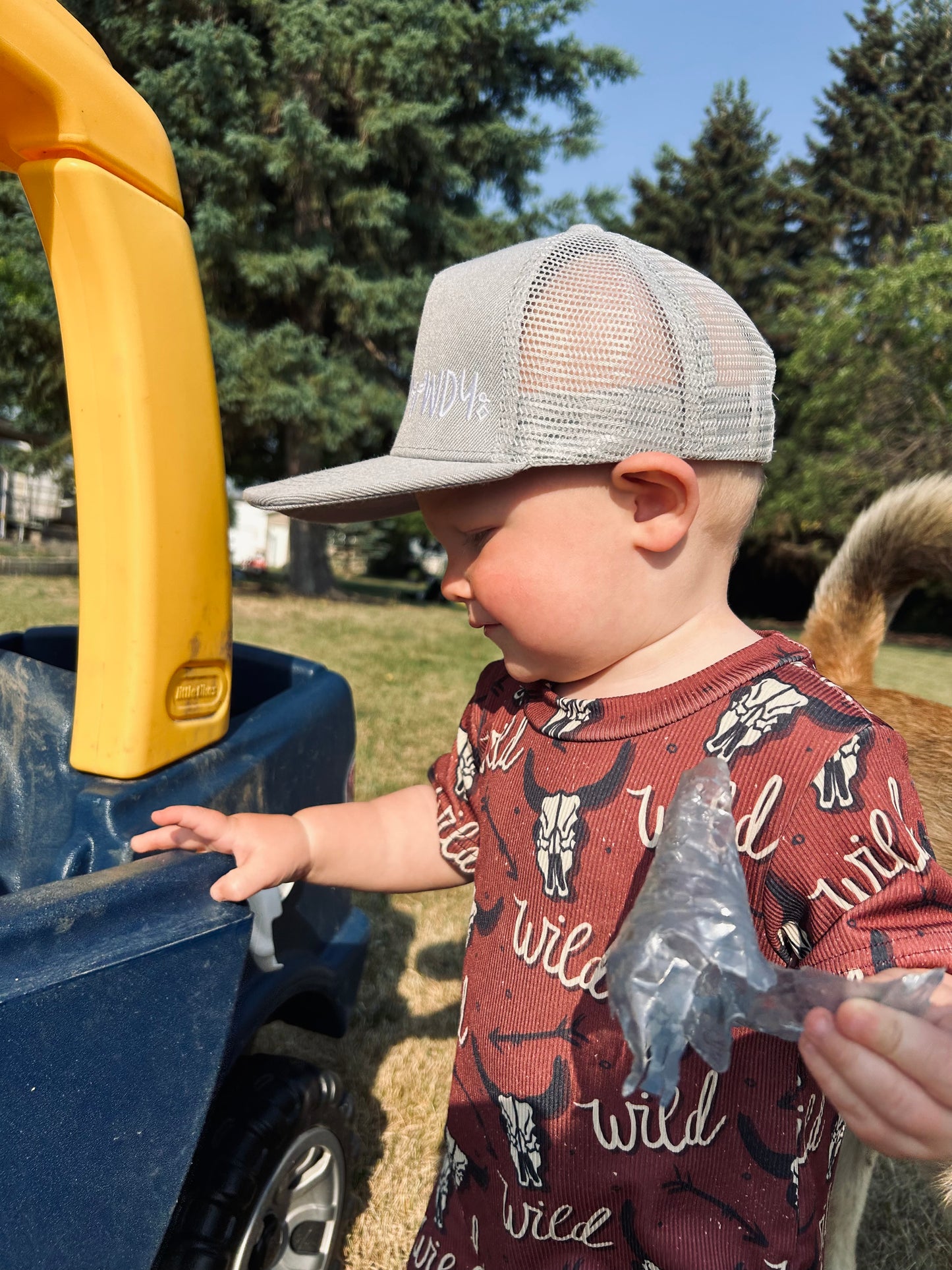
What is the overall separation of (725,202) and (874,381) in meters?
11.1

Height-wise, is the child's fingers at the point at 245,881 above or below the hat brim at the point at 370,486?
below

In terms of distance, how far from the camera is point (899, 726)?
2385 mm

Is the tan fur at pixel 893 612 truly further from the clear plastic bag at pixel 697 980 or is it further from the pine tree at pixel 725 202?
the pine tree at pixel 725 202

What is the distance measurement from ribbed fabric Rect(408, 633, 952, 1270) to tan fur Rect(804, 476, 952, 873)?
1.24 m

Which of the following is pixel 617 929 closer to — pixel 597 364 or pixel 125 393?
pixel 597 364

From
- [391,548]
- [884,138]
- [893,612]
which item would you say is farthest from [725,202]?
[893,612]

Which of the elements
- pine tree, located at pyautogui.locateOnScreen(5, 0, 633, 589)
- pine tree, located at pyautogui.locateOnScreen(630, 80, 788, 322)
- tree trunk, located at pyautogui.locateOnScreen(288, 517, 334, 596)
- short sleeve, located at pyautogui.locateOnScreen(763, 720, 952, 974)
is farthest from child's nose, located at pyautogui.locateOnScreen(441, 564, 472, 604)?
pine tree, located at pyautogui.locateOnScreen(630, 80, 788, 322)

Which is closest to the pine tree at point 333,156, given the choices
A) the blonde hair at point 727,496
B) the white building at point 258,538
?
the blonde hair at point 727,496

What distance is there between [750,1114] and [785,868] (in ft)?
1.07

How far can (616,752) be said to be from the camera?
1.07 meters

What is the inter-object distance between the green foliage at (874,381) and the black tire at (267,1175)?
20.4 metres

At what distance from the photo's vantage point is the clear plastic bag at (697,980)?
2.53ft

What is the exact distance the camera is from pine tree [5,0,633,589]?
12867mm

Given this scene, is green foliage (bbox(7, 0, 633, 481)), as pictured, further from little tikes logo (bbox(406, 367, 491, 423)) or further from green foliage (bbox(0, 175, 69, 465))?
little tikes logo (bbox(406, 367, 491, 423))
